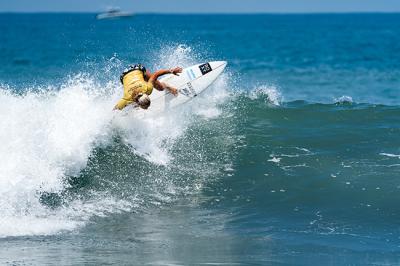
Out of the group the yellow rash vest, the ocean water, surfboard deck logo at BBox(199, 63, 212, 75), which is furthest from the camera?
surfboard deck logo at BBox(199, 63, 212, 75)

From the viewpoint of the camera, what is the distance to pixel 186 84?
1530cm

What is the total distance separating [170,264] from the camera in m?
8.41

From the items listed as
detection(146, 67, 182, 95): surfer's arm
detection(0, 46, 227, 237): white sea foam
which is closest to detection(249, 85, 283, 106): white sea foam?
detection(0, 46, 227, 237): white sea foam

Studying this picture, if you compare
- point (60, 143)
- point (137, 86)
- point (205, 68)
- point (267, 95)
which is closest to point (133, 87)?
point (137, 86)

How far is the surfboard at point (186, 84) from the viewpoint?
14555 mm

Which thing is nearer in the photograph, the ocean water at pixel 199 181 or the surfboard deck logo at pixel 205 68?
the ocean water at pixel 199 181

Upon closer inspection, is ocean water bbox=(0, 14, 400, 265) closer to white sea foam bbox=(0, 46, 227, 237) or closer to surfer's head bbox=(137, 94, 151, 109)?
white sea foam bbox=(0, 46, 227, 237)

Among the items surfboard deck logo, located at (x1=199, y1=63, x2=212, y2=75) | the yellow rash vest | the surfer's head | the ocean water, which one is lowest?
the ocean water

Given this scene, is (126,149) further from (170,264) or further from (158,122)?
(170,264)

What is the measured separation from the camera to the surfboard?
573 inches

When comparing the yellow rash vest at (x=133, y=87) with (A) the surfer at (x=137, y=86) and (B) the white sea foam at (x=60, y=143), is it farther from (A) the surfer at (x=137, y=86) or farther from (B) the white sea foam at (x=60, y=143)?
(B) the white sea foam at (x=60, y=143)

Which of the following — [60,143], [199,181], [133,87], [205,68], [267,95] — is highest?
[205,68]

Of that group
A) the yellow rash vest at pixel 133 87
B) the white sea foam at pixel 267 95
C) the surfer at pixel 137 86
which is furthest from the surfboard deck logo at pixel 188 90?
the white sea foam at pixel 267 95

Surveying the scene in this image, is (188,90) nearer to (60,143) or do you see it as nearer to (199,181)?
(199,181)
